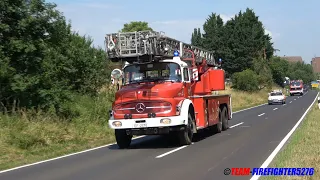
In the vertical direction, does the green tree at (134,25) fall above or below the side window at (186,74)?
above

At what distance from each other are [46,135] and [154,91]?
15.7 feet

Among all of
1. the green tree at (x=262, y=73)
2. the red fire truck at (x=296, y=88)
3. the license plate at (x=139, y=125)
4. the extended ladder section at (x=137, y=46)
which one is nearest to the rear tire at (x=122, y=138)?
the license plate at (x=139, y=125)

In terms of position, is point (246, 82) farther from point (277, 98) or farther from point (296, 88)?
point (296, 88)

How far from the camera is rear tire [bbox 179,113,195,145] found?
47.5ft

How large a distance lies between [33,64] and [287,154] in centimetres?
1135

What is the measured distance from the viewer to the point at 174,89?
14344 millimetres

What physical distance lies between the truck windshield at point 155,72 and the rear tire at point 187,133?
1434 mm

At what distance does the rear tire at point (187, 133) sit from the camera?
1447 cm

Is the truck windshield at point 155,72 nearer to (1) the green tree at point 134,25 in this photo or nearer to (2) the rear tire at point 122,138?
(2) the rear tire at point 122,138

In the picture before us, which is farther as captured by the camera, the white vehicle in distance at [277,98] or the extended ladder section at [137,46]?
the white vehicle in distance at [277,98]

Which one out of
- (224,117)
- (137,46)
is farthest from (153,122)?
(224,117)

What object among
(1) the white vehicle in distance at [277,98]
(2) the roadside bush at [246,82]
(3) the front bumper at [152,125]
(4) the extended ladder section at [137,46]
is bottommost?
(1) the white vehicle in distance at [277,98]

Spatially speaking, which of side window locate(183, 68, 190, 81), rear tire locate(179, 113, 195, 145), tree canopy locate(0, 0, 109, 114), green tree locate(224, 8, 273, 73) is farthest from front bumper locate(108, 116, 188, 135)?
green tree locate(224, 8, 273, 73)

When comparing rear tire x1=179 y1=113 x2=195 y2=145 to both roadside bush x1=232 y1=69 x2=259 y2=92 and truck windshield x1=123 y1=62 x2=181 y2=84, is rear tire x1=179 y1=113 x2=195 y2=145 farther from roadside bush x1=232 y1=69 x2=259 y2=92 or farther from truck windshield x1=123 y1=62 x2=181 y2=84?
roadside bush x1=232 y1=69 x2=259 y2=92
